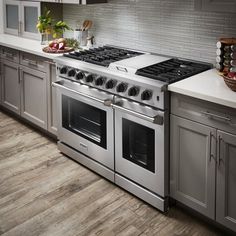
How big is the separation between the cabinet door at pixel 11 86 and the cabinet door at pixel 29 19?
0.42m

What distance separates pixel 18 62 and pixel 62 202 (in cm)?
179

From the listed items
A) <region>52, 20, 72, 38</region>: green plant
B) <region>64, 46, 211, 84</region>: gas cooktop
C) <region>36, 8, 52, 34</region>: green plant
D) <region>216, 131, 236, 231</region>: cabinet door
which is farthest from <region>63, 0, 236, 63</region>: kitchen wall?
<region>216, 131, 236, 231</region>: cabinet door

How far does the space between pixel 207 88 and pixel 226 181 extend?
57cm

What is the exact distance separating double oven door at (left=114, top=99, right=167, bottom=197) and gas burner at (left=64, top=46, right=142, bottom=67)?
1.59 ft

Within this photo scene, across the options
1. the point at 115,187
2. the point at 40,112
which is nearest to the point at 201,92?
the point at 115,187

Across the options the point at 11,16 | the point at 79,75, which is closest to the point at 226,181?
the point at 79,75

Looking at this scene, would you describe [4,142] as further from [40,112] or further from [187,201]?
[187,201]

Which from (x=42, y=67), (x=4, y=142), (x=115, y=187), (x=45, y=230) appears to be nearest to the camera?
(x=45, y=230)

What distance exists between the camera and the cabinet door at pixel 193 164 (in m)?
2.27

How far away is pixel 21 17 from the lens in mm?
4289

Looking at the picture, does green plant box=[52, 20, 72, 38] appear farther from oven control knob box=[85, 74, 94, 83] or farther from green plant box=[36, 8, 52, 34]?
oven control knob box=[85, 74, 94, 83]

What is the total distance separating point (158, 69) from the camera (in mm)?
2664

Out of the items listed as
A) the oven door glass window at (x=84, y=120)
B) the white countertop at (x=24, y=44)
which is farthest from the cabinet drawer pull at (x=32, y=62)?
the oven door glass window at (x=84, y=120)

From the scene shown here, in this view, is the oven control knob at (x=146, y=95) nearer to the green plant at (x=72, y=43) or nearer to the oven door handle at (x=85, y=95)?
the oven door handle at (x=85, y=95)
